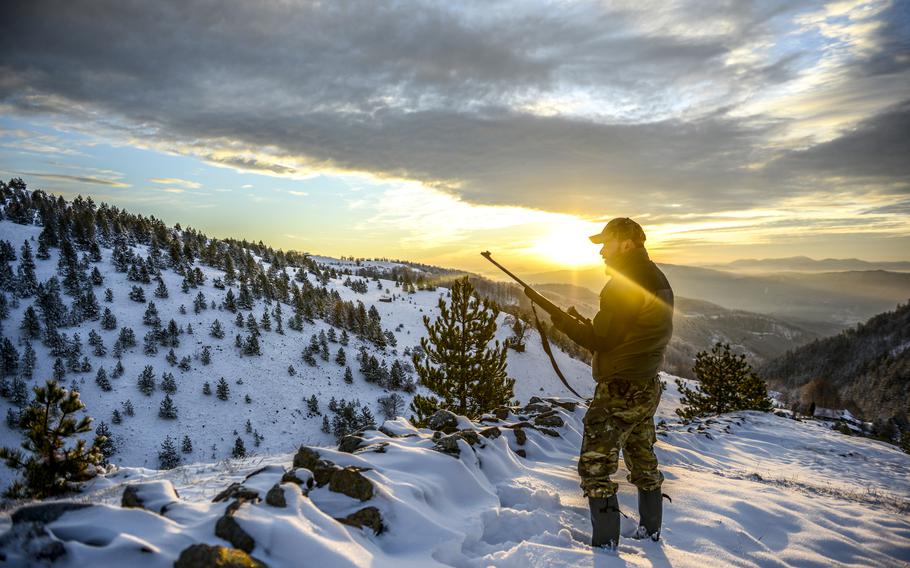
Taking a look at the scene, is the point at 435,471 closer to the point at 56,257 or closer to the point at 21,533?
the point at 21,533

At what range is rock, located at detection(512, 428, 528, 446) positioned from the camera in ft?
22.4

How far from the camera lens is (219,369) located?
36.2 meters

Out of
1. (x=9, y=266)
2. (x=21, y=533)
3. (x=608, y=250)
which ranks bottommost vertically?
(x=9, y=266)

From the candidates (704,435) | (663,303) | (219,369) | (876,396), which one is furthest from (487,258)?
(876,396)

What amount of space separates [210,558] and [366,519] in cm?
134

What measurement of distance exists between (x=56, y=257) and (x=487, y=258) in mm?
54569

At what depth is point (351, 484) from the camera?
363cm

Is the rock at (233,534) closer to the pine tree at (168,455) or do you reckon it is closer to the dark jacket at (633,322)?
the dark jacket at (633,322)

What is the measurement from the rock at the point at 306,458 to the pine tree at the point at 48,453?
4727 millimetres

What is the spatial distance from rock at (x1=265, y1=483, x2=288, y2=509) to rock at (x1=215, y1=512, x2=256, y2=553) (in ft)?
1.61

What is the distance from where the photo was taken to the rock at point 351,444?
211 inches

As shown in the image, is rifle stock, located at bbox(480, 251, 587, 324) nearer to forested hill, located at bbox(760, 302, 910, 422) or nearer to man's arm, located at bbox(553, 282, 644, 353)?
man's arm, located at bbox(553, 282, 644, 353)

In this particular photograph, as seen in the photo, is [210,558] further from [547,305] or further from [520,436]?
[520,436]

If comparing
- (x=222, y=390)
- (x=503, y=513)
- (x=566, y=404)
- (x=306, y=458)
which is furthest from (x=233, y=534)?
(x=222, y=390)
